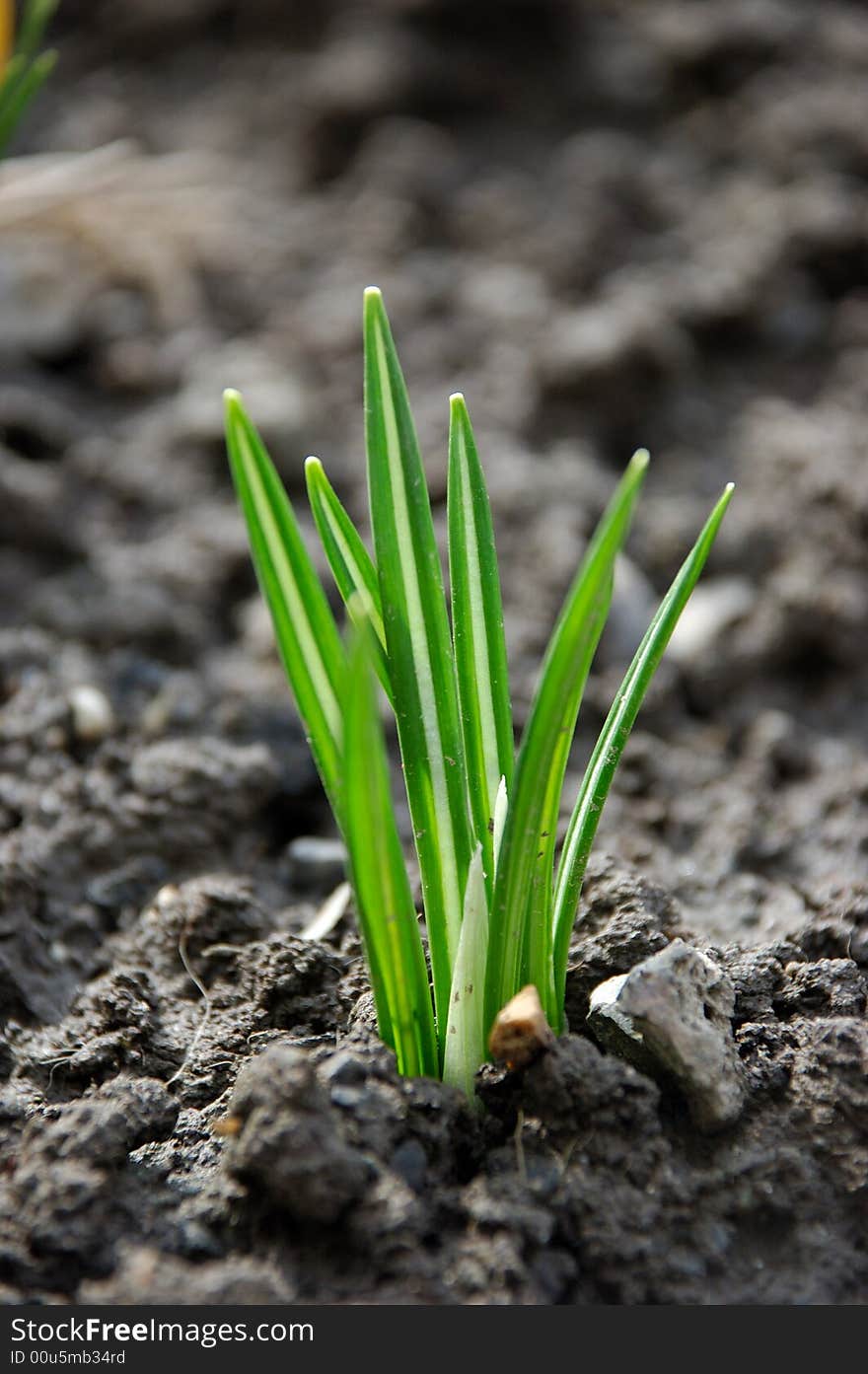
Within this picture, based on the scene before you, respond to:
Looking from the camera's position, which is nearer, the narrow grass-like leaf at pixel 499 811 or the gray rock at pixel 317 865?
the narrow grass-like leaf at pixel 499 811

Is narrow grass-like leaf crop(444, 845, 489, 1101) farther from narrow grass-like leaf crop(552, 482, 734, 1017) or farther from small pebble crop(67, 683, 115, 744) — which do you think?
small pebble crop(67, 683, 115, 744)

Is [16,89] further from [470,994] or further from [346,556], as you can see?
[470,994]

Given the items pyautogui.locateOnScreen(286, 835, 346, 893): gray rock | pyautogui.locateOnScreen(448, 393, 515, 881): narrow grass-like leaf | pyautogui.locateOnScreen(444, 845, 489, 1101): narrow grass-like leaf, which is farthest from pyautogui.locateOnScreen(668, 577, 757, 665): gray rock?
pyautogui.locateOnScreen(444, 845, 489, 1101): narrow grass-like leaf

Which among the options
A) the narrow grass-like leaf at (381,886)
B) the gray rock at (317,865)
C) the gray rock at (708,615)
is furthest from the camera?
the gray rock at (708,615)

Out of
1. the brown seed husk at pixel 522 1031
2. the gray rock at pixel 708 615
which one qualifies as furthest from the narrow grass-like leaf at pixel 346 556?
the gray rock at pixel 708 615

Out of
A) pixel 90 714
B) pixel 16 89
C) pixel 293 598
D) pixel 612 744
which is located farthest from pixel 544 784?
pixel 16 89

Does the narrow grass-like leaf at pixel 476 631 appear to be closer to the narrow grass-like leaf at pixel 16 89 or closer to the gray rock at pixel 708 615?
the gray rock at pixel 708 615
